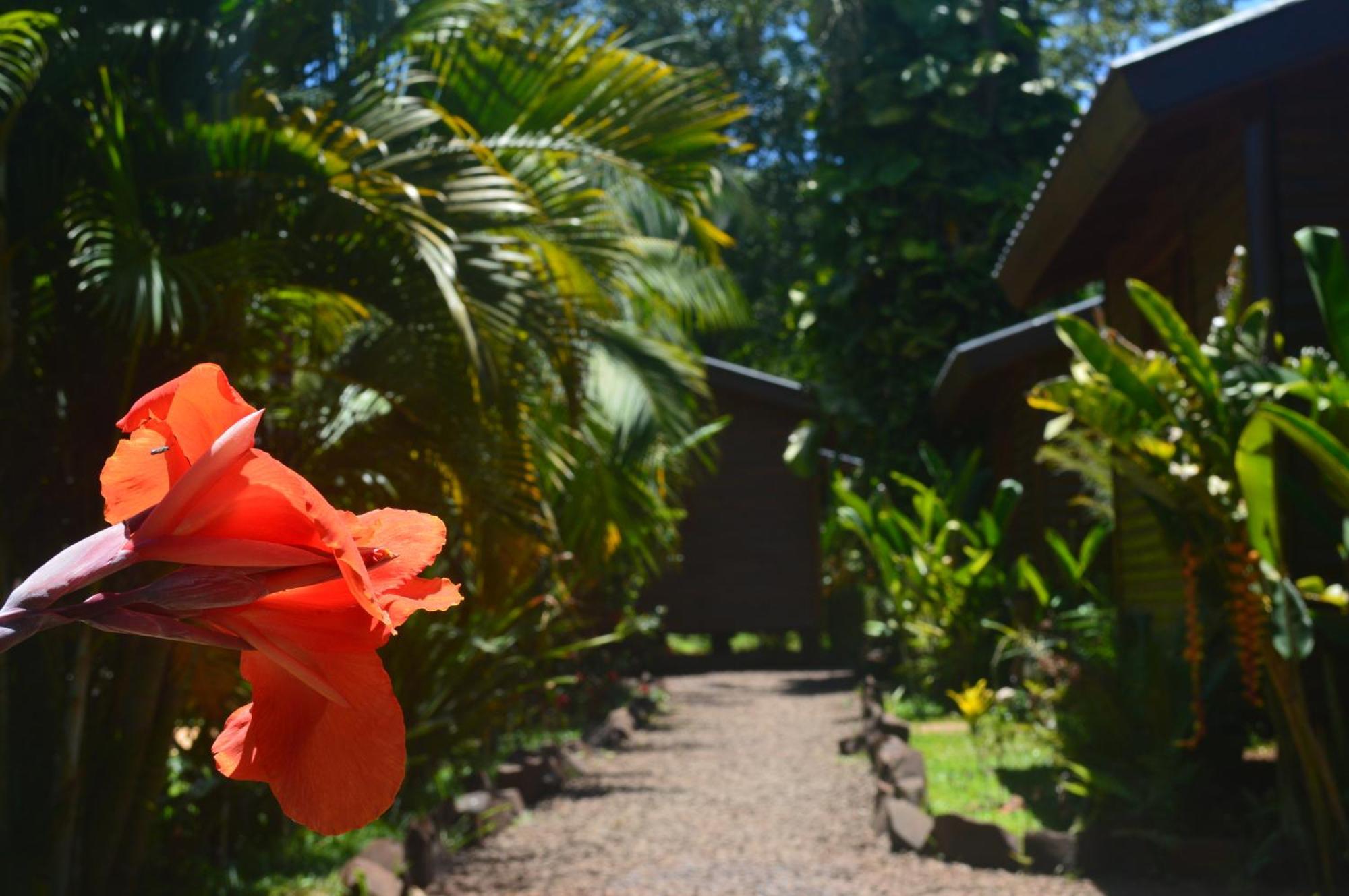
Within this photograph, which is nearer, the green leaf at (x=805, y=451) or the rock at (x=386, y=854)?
the rock at (x=386, y=854)

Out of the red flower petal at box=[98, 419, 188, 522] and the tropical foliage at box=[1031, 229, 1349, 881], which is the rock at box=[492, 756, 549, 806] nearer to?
the tropical foliage at box=[1031, 229, 1349, 881]

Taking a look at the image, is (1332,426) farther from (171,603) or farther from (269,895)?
(171,603)

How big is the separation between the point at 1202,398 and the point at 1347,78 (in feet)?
7.27

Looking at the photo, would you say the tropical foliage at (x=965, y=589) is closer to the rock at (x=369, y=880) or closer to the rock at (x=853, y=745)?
the rock at (x=853, y=745)

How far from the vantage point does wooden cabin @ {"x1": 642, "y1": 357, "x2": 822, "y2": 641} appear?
66.5ft

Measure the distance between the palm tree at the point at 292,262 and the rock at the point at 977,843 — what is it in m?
2.51

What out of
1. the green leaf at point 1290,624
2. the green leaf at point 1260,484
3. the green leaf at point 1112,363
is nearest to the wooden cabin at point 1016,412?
the green leaf at point 1112,363

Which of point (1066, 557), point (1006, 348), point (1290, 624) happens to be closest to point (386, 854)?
point (1290, 624)

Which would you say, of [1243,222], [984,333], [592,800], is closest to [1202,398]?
[1243,222]

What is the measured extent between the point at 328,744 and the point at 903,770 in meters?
7.76

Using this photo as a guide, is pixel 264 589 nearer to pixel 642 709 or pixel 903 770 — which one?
pixel 903 770

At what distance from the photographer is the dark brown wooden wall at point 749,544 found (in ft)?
66.5

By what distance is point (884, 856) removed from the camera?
6.85 meters

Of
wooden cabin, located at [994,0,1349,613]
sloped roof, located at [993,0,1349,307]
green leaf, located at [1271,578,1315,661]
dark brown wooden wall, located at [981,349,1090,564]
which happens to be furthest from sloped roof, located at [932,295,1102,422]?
green leaf, located at [1271,578,1315,661]
